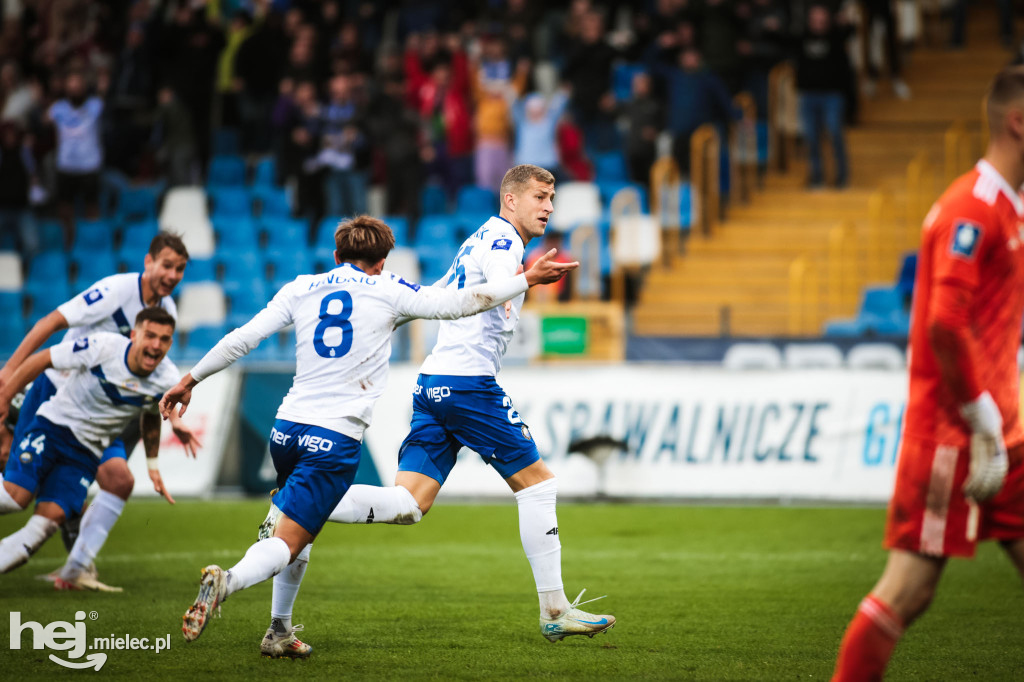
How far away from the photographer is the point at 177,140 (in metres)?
20.6

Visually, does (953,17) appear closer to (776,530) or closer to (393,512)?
(776,530)

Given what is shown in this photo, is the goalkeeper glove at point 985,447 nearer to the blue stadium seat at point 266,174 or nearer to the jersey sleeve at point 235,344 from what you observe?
the jersey sleeve at point 235,344

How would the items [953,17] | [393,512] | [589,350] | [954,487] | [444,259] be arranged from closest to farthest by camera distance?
[954,487] → [393,512] → [589,350] → [444,259] → [953,17]

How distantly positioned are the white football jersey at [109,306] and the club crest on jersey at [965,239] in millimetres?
5493

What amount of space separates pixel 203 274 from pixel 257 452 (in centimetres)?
591

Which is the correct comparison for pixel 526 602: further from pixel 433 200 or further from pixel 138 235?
pixel 138 235

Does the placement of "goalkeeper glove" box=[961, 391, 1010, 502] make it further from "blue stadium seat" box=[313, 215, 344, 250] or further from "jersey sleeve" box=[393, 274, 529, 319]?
"blue stadium seat" box=[313, 215, 344, 250]

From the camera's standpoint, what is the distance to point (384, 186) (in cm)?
1969

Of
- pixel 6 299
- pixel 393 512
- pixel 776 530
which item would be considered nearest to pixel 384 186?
pixel 6 299

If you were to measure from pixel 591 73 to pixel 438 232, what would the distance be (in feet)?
11.4

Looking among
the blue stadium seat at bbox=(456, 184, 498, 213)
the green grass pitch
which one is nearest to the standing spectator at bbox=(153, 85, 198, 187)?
the blue stadium seat at bbox=(456, 184, 498, 213)

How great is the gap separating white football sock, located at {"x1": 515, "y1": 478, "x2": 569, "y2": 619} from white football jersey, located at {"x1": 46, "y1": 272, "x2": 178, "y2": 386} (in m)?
3.07

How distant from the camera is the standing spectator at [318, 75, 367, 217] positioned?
18.8 meters

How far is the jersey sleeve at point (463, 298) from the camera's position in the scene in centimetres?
589
